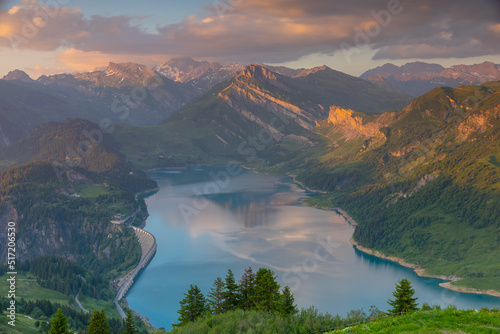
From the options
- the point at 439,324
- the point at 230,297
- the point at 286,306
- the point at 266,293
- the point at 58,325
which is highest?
the point at 439,324

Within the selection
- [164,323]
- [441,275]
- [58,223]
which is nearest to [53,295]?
[164,323]

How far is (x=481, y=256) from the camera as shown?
138625 mm

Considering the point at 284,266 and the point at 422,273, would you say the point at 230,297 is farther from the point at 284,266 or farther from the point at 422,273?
the point at 422,273

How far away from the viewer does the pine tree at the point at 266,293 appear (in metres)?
58.7

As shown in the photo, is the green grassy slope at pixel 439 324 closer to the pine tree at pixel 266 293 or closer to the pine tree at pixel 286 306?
the pine tree at pixel 286 306

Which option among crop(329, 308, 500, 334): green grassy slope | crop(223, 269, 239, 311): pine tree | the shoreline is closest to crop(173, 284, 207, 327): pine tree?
crop(223, 269, 239, 311): pine tree

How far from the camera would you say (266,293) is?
59.9 metres

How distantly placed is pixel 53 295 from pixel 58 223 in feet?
246

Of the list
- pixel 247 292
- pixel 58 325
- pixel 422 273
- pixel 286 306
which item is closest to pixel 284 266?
pixel 422 273

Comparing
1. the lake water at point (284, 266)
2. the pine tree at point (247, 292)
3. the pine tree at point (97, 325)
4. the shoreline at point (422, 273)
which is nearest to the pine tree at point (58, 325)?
the pine tree at point (97, 325)

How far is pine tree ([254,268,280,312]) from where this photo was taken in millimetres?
58719

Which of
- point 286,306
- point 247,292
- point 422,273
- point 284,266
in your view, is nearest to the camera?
point 286,306

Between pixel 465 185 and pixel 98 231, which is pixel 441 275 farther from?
pixel 98 231

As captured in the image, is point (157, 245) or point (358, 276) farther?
point (157, 245)
